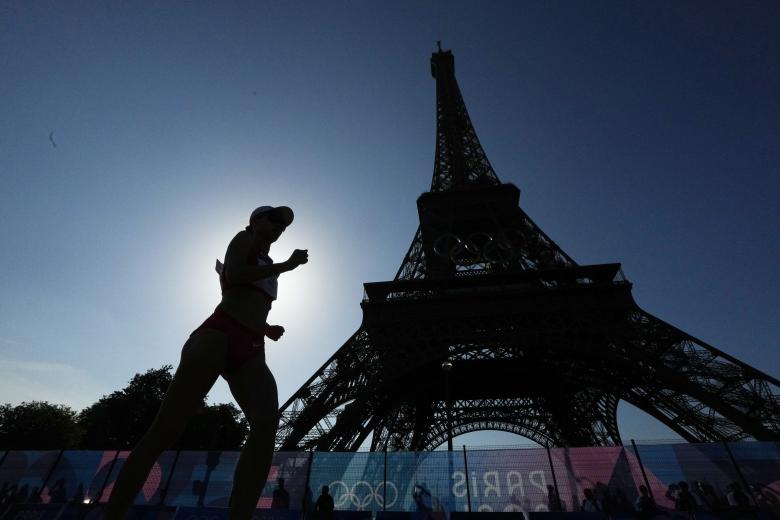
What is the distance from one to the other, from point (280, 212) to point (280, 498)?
8.46 meters

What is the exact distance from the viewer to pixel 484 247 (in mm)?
25625

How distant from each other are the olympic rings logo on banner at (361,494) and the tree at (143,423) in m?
25.2

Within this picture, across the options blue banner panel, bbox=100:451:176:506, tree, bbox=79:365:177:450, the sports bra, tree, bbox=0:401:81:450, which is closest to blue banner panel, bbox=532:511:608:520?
the sports bra

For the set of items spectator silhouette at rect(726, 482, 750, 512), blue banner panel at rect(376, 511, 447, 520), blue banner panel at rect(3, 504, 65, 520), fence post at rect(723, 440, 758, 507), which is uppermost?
fence post at rect(723, 440, 758, 507)

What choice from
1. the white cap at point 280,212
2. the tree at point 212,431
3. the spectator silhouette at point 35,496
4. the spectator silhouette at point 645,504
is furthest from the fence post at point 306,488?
the tree at point 212,431

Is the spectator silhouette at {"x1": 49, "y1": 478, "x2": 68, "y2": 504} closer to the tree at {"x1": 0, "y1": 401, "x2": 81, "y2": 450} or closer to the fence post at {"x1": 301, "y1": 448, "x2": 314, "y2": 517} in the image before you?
the fence post at {"x1": 301, "y1": 448, "x2": 314, "y2": 517}

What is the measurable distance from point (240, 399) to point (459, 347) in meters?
18.8

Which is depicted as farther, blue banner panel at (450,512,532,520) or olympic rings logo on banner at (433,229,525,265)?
olympic rings logo on banner at (433,229,525,265)

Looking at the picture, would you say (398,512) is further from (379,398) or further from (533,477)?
(379,398)

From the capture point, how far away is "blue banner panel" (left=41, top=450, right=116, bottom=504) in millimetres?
9359

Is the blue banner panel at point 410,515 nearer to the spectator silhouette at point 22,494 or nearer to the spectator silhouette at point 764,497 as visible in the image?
the spectator silhouette at point 764,497

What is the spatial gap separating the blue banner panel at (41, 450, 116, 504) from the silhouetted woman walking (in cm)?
1016

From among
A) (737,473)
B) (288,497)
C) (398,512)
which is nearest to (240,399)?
(398,512)

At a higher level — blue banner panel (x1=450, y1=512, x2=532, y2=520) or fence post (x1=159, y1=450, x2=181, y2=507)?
fence post (x1=159, y1=450, x2=181, y2=507)
